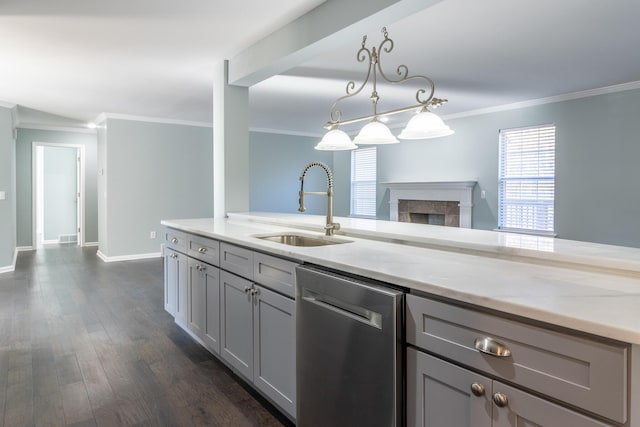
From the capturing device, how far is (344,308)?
5.13 ft

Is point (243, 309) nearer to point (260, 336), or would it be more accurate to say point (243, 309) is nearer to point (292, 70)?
point (260, 336)

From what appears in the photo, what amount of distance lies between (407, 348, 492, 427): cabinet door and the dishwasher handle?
0.15 meters

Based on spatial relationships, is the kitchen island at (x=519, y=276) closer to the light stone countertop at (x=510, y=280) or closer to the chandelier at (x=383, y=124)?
the light stone countertop at (x=510, y=280)

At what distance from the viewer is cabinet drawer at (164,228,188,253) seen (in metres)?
3.12

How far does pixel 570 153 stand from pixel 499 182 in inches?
40.5

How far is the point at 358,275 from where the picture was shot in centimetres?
154

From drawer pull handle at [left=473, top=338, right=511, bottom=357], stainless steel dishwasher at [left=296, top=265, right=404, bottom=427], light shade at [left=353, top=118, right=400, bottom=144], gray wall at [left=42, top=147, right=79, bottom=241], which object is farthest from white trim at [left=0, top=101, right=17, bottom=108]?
drawer pull handle at [left=473, top=338, right=511, bottom=357]

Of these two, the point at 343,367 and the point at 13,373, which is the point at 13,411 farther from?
the point at 343,367

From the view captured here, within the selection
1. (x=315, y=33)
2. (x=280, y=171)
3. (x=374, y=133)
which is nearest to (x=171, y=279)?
(x=374, y=133)

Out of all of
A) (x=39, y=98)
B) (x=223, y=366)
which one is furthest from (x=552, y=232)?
(x=39, y=98)

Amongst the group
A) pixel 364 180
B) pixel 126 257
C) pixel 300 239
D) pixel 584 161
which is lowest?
pixel 126 257

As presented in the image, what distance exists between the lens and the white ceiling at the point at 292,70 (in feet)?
9.48

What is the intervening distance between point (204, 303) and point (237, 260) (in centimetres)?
62

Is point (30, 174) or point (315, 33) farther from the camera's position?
point (30, 174)
